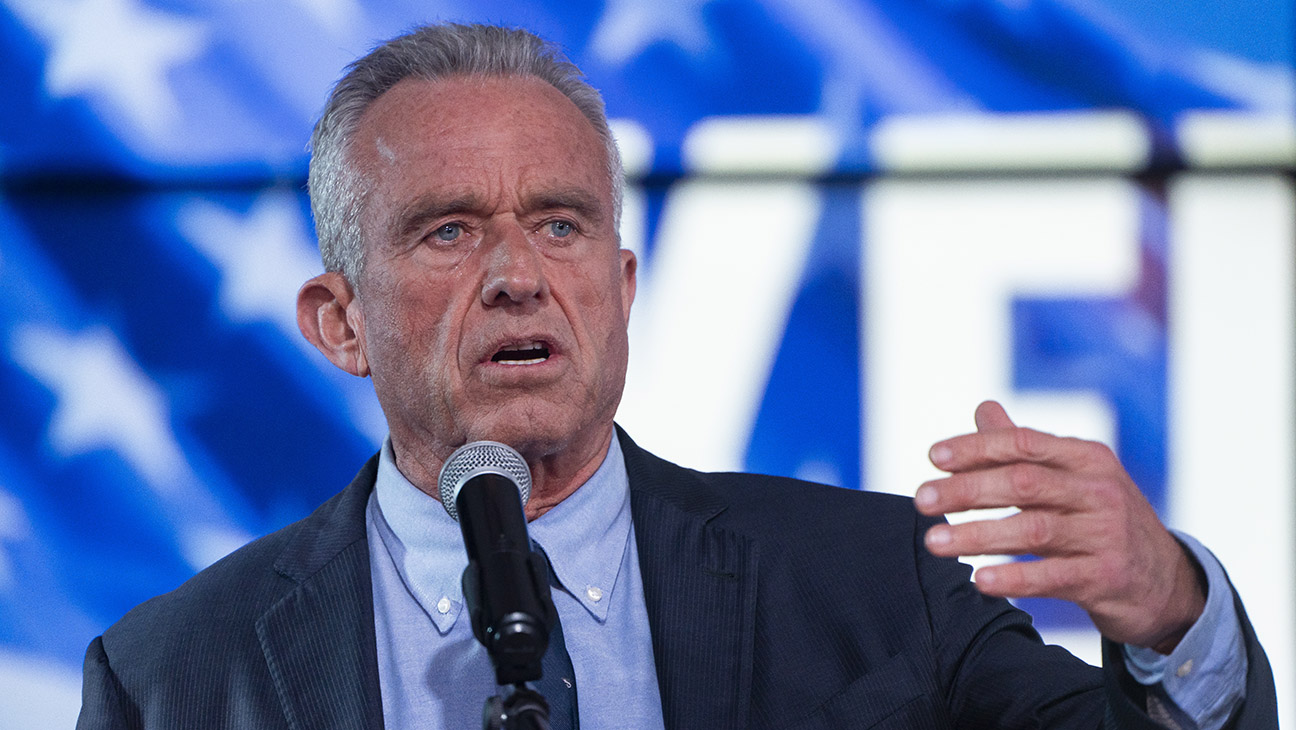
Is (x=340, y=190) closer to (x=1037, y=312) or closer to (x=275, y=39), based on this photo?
(x=275, y=39)

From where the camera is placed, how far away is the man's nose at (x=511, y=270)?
1887 millimetres

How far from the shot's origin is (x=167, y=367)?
9.46 ft

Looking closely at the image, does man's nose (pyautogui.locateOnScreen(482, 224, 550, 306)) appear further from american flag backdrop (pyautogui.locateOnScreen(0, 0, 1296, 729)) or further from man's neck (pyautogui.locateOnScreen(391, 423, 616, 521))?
american flag backdrop (pyautogui.locateOnScreen(0, 0, 1296, 729))

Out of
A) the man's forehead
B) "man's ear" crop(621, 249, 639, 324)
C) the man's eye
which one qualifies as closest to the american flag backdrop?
"man's ear" crop(621, 249, 639, 324)

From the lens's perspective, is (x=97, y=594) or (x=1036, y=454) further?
(x=97, y=594)

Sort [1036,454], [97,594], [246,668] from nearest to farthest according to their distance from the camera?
[1036,454] → [246,668] → [97,594]

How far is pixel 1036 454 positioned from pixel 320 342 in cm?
141

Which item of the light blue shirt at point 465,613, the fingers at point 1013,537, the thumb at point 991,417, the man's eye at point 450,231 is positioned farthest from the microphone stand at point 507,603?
the man's eye at point 450,231

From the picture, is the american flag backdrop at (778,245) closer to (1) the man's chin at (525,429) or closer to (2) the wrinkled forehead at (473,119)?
(2) the wrinkled forehead at (473,119)

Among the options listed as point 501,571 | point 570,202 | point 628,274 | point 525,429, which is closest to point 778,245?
point 628,274

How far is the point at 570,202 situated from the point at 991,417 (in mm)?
890

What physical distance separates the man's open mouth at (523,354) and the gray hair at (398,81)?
0.36m

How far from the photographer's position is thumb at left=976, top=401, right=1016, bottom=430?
4.53 ft

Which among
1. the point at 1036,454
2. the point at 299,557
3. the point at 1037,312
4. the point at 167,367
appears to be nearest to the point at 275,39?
the point at 167,367
